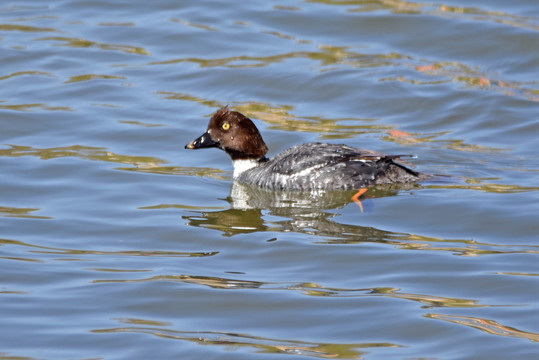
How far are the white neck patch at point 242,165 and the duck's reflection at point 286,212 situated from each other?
0.20 metres

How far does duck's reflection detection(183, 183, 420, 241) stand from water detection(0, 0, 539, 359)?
35 millimetres

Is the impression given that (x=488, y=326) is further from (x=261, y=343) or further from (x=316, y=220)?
(x=316, y=220)

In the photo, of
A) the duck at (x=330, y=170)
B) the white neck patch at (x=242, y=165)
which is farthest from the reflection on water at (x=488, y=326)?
the white neck patch at (x=242, y=165)

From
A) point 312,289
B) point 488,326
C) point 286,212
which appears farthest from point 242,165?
point 488,326

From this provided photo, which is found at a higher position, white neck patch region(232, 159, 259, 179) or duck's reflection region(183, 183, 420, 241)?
white neck patch region(232, 159, 259, 179)

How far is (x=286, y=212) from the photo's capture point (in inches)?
396

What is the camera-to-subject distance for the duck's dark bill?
36.3 ft

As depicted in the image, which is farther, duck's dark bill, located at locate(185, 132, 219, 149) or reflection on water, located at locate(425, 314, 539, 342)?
duck's dark bill, located at locate(185, 132, 219, 149)

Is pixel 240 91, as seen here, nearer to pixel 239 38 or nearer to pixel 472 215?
pixel 239 38

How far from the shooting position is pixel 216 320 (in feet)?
23.0

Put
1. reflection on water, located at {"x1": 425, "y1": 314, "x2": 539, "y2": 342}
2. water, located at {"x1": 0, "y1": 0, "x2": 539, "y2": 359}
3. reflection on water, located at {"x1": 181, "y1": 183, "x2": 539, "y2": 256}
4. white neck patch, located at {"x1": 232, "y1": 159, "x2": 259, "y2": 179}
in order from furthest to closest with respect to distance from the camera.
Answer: white neck patch, located at {"x1": 232, "y1": 159, "x2": 259, "y2": 179} → reflection on water, located at {"x1": 181, "y1": 183, "x2": 539, "y2": 256} → water, located at {"x1": 0, "y1": 0, "x2": 539, "y2": 359} → reflection on water, located at {"x1": 425, "y1": 314, "x2": 539, "y2": 342}

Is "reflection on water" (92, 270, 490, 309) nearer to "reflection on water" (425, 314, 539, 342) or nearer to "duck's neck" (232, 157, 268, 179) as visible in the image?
"reflection on water" (425, 314, 539, 342)

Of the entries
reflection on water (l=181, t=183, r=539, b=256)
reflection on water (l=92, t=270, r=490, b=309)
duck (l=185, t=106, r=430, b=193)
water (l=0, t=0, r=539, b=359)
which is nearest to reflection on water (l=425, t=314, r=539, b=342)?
water (l=0, t=0, r=539, b=359)

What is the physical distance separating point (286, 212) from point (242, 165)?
143 cm
